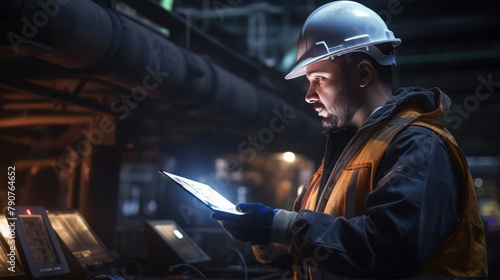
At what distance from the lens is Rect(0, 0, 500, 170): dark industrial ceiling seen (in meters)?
2.79

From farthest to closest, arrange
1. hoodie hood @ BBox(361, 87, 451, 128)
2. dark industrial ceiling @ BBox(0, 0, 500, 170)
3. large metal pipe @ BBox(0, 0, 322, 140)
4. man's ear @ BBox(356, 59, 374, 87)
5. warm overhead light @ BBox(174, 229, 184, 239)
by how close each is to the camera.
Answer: warm overhead light @ BBox(174, 229, 184, 239)
dark industrial ceiling @ BBox(0, 0, 500, 170)
large metal pipe @ BBox(0, 0, 322, 140)
man's ear @ BBox(356, 59, 374, 87)
hoodie hood @ BBox(361, 87, 451, 128)

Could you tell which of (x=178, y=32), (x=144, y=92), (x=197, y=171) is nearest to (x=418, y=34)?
(x=197, y=171)

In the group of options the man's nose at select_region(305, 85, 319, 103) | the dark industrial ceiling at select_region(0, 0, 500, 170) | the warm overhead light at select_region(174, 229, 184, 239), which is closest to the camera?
the man's nose at select_region(305, 85, 319, 103)

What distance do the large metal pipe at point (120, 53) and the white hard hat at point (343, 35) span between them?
115 cm

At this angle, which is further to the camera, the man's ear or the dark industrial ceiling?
the dark industrial ceiling

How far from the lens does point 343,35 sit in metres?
2.17

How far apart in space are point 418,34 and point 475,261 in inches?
285

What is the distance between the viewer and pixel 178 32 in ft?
13.5

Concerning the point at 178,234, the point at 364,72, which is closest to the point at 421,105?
the point at 364,72

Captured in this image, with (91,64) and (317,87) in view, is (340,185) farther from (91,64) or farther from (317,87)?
(91,64)

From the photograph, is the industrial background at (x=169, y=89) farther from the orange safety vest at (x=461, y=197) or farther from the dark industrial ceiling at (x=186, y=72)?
the orange safety vest at (x=461, y=197)

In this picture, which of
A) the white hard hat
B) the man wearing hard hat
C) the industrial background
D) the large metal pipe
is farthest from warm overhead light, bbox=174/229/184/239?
the white hard hat

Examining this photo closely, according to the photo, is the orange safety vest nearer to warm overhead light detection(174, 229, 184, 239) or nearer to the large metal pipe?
the large metal pipe

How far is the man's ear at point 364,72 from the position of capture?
2.11 meters
